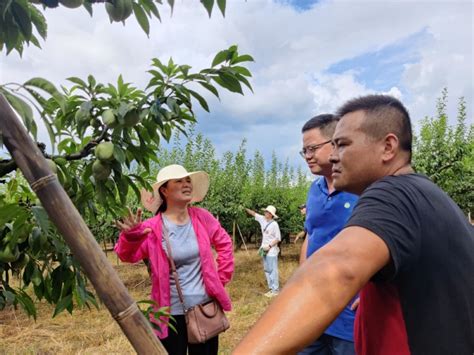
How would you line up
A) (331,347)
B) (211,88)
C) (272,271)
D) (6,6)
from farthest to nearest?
(272,271), (331,347), (211,88), (6,6)

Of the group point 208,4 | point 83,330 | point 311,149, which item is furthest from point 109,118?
point 83,330

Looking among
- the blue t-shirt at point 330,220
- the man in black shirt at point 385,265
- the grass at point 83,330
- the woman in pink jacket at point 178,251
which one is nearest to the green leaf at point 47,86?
the man in black shirt at point 385,265

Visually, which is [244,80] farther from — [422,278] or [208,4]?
[422,278]

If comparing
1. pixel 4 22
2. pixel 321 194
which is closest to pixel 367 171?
pixel 4 22

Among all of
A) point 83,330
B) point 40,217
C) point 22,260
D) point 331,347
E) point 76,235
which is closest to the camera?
point 76,235

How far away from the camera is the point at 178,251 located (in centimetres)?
255

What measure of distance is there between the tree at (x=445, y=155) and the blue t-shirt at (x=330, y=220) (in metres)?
9.05

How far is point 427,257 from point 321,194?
5.02 ft

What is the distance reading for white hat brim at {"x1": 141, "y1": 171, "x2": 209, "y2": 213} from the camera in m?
2.80

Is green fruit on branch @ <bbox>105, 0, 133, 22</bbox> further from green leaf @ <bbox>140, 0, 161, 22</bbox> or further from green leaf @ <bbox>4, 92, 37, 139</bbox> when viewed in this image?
green leaf @ <bbox>4, 92, 37, 139</bbox>

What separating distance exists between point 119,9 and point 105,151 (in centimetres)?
40

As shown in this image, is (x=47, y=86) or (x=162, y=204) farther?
(x=162, y=204)

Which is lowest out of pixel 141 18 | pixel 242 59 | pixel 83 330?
pixel 83 330

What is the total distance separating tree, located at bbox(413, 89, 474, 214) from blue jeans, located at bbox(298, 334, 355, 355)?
9265mm
